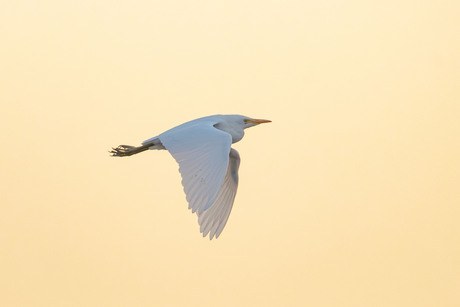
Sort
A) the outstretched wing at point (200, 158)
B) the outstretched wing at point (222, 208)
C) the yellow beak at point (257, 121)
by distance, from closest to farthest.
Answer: the outstretched wing at point (200, 158) → the outstretched wing at point (222, 208) → the yellow beak at point (257, 121)

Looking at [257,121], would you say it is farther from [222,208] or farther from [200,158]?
[200,158]

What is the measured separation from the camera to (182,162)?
4.91 meters

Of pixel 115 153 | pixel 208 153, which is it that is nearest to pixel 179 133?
pixel 208 153

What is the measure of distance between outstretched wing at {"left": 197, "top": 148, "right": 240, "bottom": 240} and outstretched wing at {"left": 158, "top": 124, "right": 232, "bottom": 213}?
2.14 ft

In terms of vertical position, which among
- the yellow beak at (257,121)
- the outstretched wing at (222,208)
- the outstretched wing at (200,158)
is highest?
the yellow beak at (257,121)

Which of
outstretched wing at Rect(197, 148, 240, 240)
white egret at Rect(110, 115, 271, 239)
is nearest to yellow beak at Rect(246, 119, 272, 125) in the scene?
white egret at Rect(110, 115, 271, 239)

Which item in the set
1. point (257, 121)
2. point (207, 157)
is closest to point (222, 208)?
point (257, 121)

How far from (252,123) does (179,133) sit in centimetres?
82

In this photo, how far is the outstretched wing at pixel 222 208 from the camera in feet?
18.8

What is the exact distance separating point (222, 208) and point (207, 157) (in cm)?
104

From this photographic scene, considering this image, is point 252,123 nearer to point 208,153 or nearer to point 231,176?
point 231,176

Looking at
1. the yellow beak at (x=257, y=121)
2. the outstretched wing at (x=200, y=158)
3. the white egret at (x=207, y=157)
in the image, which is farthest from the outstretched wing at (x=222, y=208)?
the outstretched wing at (x=200, y=158)

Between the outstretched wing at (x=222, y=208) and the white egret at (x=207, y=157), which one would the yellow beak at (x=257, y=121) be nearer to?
the white egret at (x=207, y=157)

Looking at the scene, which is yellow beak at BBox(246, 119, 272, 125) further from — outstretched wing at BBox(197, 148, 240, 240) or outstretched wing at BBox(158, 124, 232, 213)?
outstretched wing at BBox(158, 124, 232, 213)
